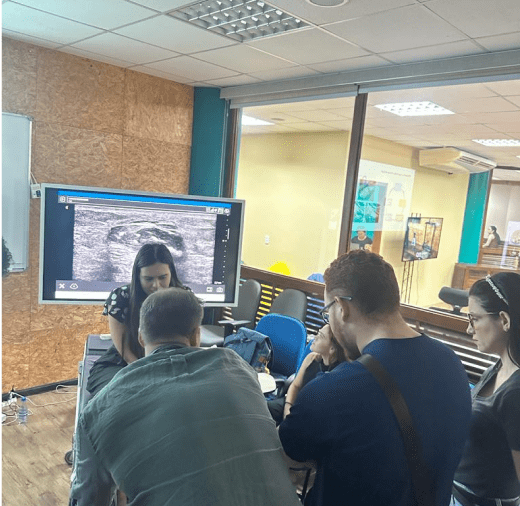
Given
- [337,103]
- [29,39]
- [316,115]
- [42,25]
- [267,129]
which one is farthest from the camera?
[267,129]

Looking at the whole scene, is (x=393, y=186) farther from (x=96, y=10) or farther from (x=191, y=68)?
(x=96, y=10)

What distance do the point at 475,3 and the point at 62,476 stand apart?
333 centimetres

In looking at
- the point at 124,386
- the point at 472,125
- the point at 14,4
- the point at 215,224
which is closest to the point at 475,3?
the point at 215,224

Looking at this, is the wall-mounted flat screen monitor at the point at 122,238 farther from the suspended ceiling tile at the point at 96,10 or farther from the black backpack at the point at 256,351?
the suspended ceiling tile at the point at 96,10

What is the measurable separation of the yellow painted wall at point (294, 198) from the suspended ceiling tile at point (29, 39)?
285 cm

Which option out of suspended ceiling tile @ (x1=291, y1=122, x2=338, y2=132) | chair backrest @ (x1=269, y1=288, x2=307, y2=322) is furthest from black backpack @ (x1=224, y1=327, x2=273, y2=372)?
suspended ceiling tile @ (x1=291, y1=122, x2=338, y2=132)

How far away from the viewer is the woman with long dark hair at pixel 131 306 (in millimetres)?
2344

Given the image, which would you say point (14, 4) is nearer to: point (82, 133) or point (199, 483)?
point (82, 133)

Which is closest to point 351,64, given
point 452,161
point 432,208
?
point 452,161

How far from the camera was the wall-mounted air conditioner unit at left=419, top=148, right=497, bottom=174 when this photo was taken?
249 inches

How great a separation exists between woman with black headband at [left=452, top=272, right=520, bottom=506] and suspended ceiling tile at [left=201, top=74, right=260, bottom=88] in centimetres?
307

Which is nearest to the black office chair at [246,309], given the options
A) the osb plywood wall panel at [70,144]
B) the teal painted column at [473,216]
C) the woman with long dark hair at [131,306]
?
the osb plywood wall panel at [70,144]

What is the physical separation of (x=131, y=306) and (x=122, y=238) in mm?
750

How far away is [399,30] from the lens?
2.69 meters
